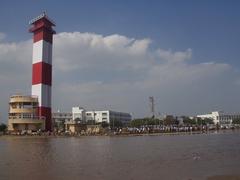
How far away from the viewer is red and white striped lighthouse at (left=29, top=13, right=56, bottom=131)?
76.1 m

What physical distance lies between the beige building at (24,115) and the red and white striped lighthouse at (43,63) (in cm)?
140

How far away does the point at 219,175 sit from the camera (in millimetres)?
15805

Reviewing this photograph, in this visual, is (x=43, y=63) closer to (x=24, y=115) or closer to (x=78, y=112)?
(x=24, y=115)

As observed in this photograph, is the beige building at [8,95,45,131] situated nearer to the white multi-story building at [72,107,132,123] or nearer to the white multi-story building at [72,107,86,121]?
the white multi-story building at [72,107,132,123]

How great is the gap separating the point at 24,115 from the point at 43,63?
12641 mm

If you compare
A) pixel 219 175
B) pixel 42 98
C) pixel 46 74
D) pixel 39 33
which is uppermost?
pixel 39 33

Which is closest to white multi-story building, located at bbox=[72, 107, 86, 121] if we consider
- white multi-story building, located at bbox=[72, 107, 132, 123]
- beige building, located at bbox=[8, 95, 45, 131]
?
white multi-story building, located at bbox=[72, 107, 132, 123]

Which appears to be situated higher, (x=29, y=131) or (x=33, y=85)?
(x=33, y=85)

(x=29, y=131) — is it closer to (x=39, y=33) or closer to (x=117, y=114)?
(x=39, y=33)

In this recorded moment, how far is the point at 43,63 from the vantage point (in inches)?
3002

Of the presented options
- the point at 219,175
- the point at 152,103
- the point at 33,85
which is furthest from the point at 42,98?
the point at 219,175

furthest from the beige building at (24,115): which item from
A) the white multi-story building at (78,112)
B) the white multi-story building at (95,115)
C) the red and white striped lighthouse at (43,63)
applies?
the white multi-story building at (78,112)

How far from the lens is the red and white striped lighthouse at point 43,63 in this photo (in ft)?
250

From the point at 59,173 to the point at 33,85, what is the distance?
206ft
